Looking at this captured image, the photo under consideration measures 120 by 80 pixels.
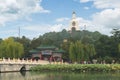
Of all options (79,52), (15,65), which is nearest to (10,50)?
(15,65)

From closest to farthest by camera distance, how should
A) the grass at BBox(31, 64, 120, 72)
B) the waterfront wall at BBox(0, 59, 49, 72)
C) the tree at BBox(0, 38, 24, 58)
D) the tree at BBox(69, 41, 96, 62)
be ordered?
the waterfront wall at BBox(0, 59, 49, 72) < the grass at BBox(31, 64, 120, 72) < the tree at BBox(0, 38, 24, 58) < the tree at BBox(69, 41, 96, 62)

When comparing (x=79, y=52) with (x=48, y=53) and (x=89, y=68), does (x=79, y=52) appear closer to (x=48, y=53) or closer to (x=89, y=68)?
(x=89, y=68)

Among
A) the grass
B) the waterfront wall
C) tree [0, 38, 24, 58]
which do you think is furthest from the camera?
tree [0, 38, 24, 58]

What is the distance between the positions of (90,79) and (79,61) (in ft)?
101

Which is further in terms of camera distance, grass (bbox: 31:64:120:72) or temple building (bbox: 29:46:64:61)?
temple building (bbox: 29:46:64:61)

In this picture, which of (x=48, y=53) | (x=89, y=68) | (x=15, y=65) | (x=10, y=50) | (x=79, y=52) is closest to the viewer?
(x=15, y=65)

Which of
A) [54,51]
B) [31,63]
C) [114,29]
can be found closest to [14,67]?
[31,63]

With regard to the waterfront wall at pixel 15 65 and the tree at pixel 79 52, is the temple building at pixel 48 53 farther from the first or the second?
the waterfront wall at pixel 15 65

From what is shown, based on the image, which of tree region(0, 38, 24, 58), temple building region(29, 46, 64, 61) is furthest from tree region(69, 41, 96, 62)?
temple building region(29, 46, 64, 61)

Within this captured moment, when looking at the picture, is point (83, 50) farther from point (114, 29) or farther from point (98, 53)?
point (114, 29)

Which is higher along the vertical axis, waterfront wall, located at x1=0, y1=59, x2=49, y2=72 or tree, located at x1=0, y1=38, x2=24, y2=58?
tree, located at x1=0, y1=38, x2=24, y2=58

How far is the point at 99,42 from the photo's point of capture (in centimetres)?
7750

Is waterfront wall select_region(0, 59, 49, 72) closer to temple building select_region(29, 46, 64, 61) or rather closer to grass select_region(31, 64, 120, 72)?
grass select_region(31, 64, 120, 72)

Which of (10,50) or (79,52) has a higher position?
(10,50)
